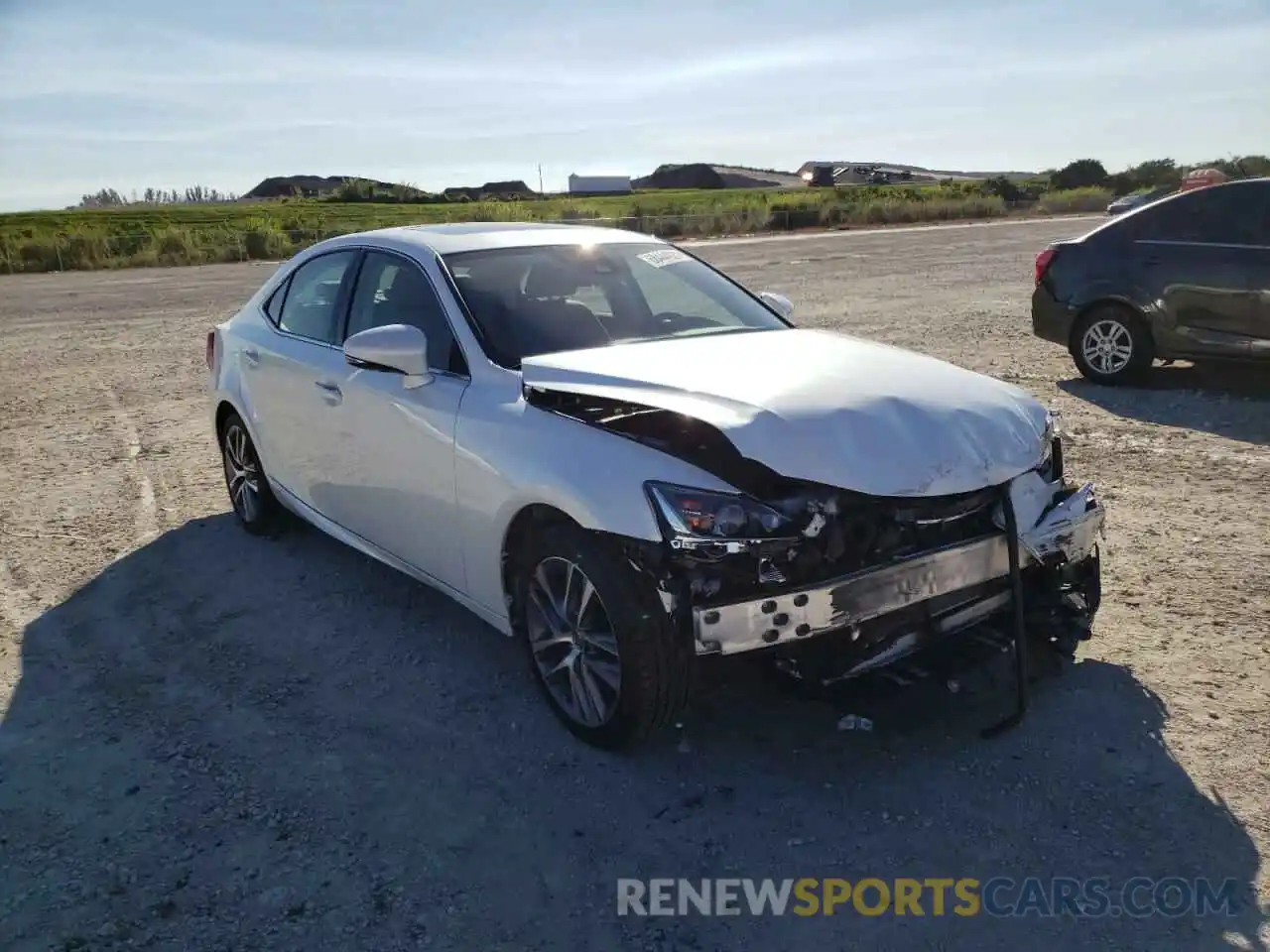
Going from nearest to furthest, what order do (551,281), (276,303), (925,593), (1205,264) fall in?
(925,593) < (551,281) < (276,303) < (1205,264)

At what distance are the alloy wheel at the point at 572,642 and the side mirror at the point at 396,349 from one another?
102 centimetres

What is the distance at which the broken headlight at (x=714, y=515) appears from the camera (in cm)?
316

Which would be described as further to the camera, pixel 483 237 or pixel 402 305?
pixel 483 237

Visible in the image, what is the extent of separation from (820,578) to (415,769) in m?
1.52

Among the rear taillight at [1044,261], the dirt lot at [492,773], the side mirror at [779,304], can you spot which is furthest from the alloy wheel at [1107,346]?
the side mirror at [779,304]

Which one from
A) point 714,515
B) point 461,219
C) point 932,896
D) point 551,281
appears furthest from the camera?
point 461,219

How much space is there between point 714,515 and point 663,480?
0.20 meters

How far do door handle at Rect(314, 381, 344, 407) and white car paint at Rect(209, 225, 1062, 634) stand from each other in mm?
10

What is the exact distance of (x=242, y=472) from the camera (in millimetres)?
6000

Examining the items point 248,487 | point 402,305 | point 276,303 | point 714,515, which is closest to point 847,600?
point 714,515

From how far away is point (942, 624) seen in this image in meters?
3.42

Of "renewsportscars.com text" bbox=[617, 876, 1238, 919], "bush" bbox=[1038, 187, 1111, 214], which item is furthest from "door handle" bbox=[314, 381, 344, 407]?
"bush" bbox=[1038, 187, 1111, 214]

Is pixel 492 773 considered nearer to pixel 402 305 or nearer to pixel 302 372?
pixel 402 305

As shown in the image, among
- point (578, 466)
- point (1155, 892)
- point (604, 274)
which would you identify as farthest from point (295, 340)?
point (1155, 892)
